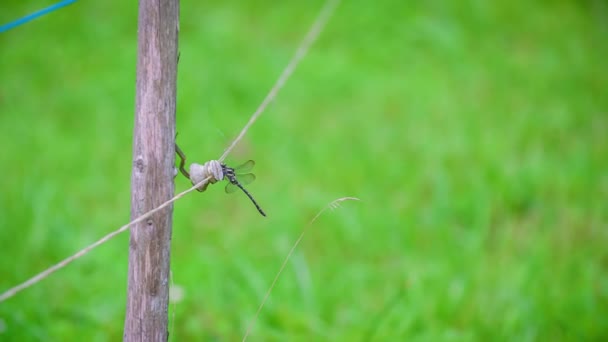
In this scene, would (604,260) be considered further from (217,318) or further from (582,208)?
(217,318)

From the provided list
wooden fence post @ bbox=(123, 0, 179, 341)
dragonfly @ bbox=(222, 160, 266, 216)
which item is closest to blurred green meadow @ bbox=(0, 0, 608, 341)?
wooden fence post @ bbox=(123, 0, 179, 341)

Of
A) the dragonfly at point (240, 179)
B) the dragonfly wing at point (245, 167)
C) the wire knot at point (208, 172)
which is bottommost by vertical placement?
the wire knot at point (208, 172)

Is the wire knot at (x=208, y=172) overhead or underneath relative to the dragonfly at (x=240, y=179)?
underneath

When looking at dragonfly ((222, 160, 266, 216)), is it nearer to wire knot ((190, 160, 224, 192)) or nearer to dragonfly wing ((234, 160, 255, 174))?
dragonfly wing ((234, 160, 255, 174))

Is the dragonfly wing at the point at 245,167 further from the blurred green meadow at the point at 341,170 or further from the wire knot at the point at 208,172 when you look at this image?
the blurred green meadow at the point at 341,170

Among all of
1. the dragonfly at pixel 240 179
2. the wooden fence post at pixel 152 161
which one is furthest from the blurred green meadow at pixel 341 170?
the dragonfly at pixel 240 179

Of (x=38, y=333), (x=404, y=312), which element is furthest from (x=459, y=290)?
(x=38, y=333)
